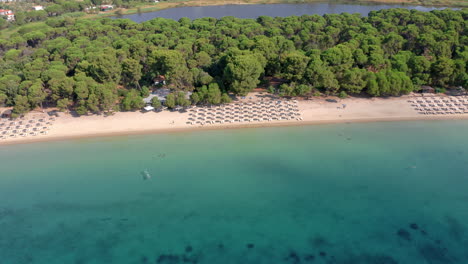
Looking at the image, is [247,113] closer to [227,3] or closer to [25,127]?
[25,127]

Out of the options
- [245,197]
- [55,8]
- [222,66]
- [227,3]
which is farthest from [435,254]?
[55,8]

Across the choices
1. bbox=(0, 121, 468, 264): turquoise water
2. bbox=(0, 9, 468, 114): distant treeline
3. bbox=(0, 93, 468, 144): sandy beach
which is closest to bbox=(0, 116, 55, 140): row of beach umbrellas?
bbox=(0, 93, 468, 144): sandy beach

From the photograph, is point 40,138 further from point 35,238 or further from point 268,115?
point 268,115

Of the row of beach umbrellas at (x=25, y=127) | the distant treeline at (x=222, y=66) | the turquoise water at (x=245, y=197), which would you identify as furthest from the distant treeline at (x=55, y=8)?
the turquoise water at (x=245, y=197)

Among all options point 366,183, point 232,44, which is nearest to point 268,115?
point 366,183

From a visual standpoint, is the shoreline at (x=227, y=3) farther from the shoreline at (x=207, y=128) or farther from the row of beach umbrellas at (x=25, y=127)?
the shoreline at (x=207, y=128)

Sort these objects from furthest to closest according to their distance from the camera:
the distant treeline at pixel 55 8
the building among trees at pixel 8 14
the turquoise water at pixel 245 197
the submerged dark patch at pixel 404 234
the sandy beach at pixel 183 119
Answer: the building among trees at pixel 8 14
the distant treeline at pixel 55 8
the sandy beach at pixel 183 119
the submerged dark patch at pixel 404 234
the turquoise water at pixel 245 197

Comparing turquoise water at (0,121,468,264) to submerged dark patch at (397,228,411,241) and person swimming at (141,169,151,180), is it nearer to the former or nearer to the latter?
submerged dark patch at (397,228,411,241)
